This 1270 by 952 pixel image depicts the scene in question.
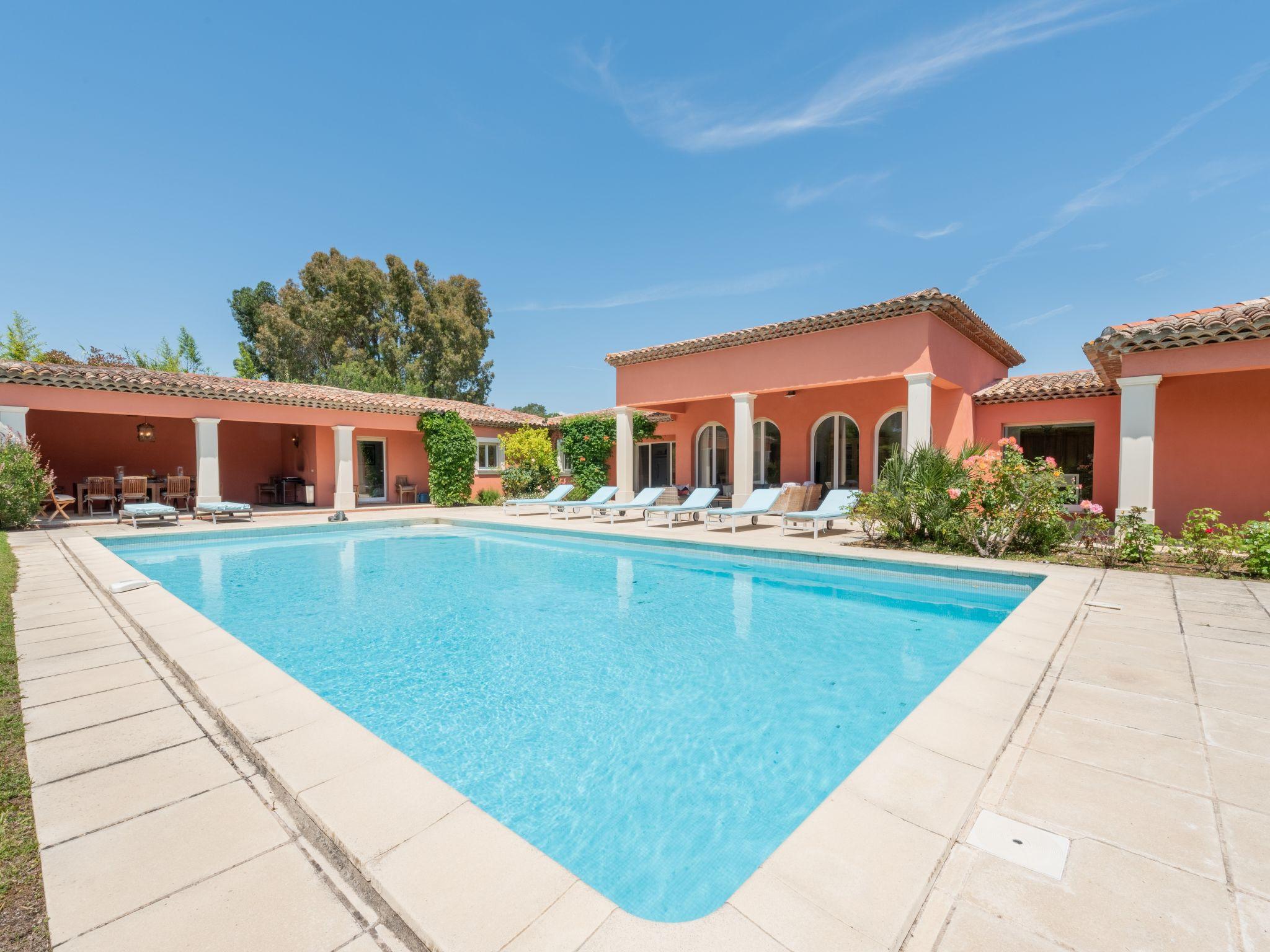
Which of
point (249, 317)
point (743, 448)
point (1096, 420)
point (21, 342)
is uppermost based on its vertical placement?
point (249, 317)

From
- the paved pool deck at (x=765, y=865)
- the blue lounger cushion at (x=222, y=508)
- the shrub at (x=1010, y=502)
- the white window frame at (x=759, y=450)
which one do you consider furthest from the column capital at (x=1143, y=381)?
the blue lounger cushion at (x=222, y=508)

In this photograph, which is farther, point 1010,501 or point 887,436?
point 887,436

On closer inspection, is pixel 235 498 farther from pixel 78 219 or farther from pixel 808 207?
pixel 808 207

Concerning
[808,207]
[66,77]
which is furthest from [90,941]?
[808,207]

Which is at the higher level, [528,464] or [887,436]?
[887,436]

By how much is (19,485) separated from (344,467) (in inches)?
Answer: 261

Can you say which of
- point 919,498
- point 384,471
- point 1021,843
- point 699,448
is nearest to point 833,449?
point 699,448

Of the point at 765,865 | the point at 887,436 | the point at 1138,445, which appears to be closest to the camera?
the point at 765,865

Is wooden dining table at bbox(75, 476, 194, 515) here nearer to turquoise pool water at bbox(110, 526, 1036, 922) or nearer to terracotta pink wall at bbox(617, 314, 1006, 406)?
turquoise pool water at bbox(110, 526, 1036, 922)

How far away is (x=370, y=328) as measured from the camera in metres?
30.9

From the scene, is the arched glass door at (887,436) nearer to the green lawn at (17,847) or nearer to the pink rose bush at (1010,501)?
the pink rose bush at (1010,501)

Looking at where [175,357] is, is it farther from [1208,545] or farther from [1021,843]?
[1208,545]

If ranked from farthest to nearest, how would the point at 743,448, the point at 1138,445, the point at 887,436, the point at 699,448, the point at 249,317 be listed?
the point at 249,317, the point at 699,448, the point at 887,436, the point at 743,448, the point at 1138,445

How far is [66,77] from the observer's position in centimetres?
1009
